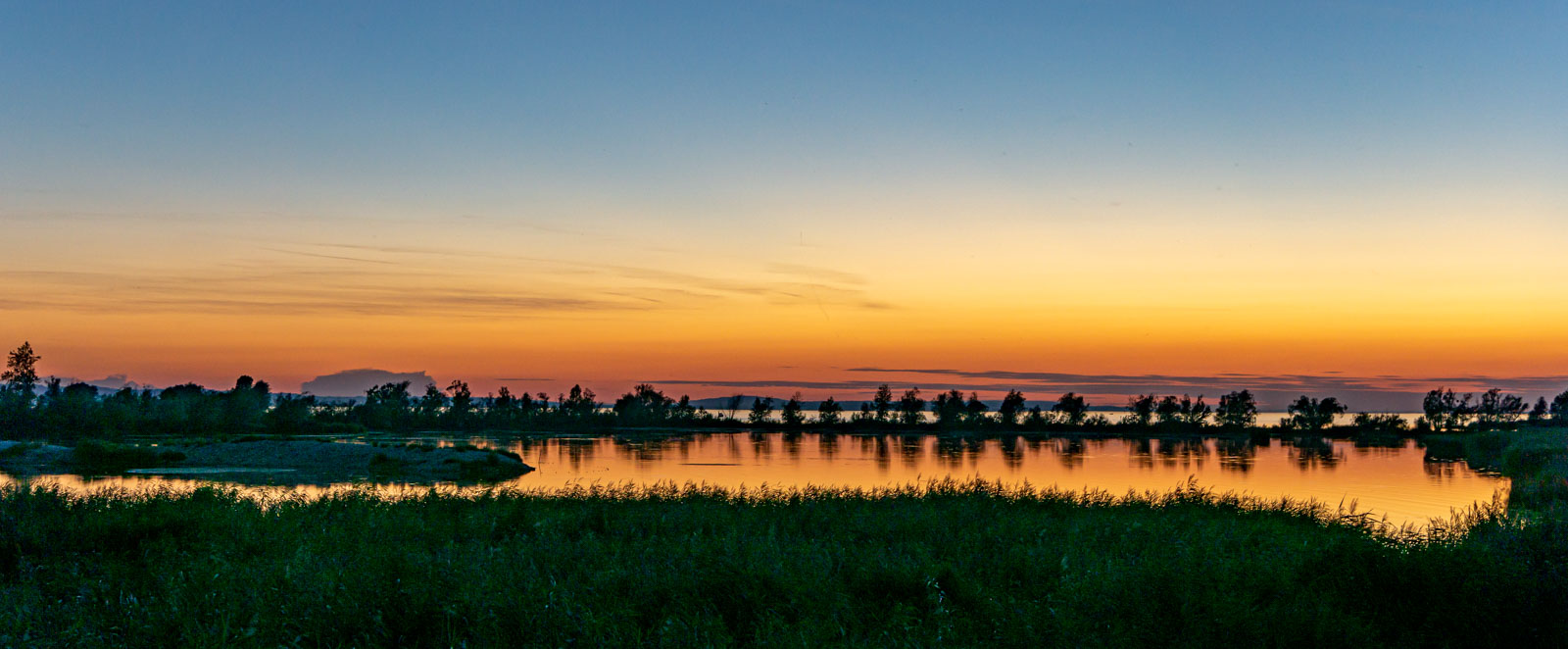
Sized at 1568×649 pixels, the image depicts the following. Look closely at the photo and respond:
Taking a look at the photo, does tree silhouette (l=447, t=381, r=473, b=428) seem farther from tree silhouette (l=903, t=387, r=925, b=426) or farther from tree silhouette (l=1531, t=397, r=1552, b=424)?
tree silhouette (l=1531, t=397, r=1552, b=424)

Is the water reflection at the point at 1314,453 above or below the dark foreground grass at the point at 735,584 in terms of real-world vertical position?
below

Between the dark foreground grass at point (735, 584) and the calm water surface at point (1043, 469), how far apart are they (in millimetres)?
11034

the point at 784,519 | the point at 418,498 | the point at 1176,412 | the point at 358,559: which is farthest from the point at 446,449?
the point at 1176,412

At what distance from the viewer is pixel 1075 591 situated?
1082 cm

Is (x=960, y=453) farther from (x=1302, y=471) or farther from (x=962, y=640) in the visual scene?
(x=962, y=640)

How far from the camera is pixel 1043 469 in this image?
5634 cm

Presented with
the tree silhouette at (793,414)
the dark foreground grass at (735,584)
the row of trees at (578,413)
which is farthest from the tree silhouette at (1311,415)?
the dark foreground grass at (735,584)

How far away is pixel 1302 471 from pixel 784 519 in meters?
44.8

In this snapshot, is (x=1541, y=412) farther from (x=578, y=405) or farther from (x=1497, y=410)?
(x=578, y=405)

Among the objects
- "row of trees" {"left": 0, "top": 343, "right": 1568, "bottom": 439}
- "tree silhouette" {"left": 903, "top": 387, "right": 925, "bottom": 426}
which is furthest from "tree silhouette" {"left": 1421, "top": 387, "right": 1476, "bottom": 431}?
"tree silhouette" {"left": 903, "top": 387, "right": 925, "bottom": 426}

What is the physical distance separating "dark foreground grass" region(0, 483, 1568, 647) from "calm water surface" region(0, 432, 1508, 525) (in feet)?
36.2

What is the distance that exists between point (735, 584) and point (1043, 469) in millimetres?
47577

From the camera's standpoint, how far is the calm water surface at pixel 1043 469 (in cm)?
3909

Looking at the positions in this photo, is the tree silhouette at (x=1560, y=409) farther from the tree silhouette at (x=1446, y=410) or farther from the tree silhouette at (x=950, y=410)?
the tree silhouette at (x=950, y=410)
